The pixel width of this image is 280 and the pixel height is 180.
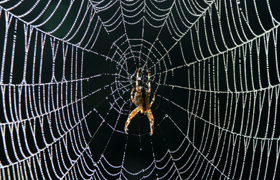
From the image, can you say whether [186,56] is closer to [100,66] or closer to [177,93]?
[177,93]

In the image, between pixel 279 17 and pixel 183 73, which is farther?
pixel 183 73

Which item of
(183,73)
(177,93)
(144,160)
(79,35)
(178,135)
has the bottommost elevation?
(144,160)

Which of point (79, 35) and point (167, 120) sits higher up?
point (79, 35)

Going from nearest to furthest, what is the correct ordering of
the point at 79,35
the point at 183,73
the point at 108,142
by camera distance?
the point at 79,35 < the point at 183,73 < the point at 108,142

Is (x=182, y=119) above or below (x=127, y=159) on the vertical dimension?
above

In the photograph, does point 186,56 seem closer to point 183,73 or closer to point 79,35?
point 183,73

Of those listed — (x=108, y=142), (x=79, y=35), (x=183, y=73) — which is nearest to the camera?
(x=79, y=35)

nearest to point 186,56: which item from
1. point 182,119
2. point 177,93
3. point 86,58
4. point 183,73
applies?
point 183,73

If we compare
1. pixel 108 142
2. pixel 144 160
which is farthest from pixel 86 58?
pixel 144 160

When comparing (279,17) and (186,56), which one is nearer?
(279,17)
